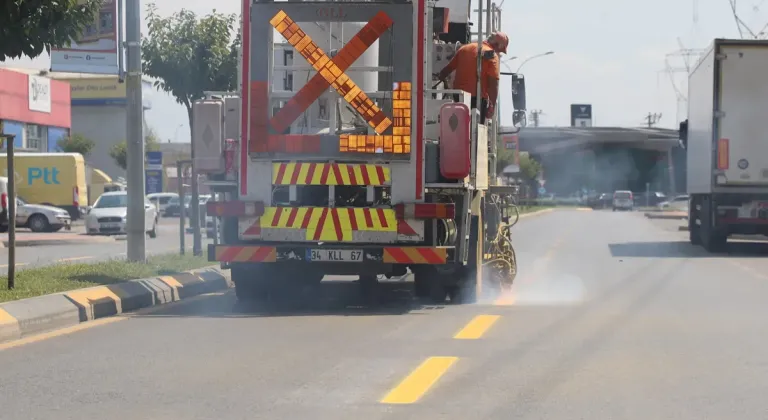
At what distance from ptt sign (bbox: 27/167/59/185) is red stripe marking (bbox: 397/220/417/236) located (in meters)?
36.9

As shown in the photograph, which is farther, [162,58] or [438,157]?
[162,58]

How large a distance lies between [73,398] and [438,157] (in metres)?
5.64

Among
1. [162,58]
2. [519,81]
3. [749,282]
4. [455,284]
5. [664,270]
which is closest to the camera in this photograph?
[455,284]

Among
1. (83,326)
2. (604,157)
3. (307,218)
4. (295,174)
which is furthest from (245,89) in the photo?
(604,157)

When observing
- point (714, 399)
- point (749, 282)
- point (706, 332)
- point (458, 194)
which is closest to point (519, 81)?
point (458, 194)

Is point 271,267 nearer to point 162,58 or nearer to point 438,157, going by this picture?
point 438,157

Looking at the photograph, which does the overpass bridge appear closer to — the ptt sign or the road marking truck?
the ptt sign

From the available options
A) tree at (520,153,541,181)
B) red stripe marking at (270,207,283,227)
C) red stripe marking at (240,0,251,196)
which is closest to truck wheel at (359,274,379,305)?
red stripe marking at (270,207,283,227)

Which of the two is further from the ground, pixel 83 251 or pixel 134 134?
pixel 134 134

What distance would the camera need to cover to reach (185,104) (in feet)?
76.5

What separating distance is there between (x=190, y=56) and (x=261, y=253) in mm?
11046

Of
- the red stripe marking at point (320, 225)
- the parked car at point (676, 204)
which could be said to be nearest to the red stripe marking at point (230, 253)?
the red stripe marking at point (320, 225)

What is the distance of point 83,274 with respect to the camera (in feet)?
46.2

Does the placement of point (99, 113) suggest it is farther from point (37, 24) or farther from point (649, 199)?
point (37, 24)
